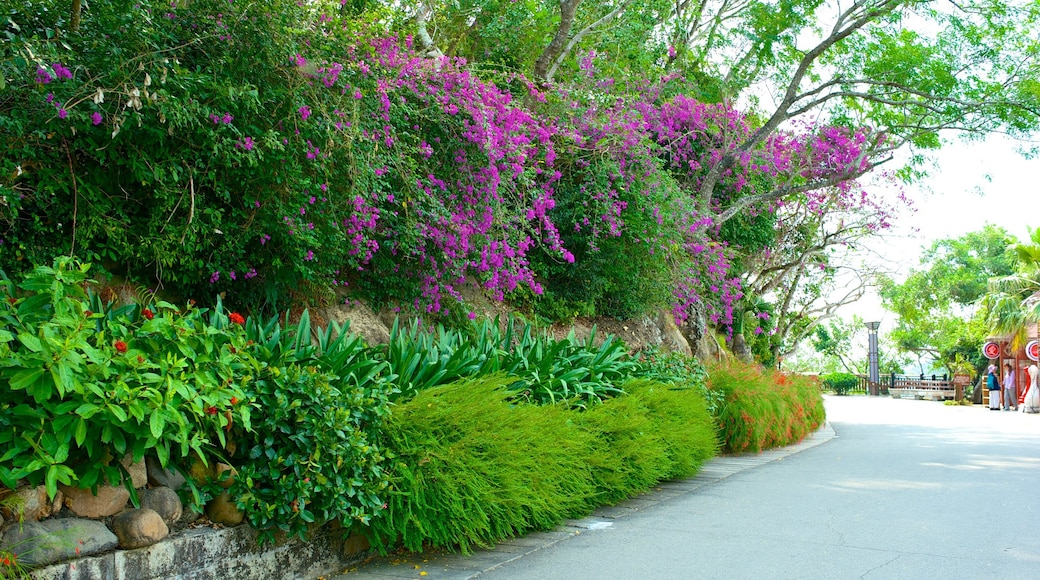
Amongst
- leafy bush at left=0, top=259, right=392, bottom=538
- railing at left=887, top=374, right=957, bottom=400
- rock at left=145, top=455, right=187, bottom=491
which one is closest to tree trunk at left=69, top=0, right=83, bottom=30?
leafy bush at left=0, top=259, right=392, bottom=538

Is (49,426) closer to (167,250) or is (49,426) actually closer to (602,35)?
(167,250)

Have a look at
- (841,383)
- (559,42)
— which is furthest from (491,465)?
(841,383)

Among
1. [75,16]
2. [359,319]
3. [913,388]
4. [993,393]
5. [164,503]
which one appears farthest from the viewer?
[913,388]

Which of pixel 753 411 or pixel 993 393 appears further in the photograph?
pixel 993 393

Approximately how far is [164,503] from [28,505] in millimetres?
645

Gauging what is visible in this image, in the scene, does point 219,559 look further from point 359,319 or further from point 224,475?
point 359,319

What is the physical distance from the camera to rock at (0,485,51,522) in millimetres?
3332

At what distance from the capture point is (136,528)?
12.0 ft

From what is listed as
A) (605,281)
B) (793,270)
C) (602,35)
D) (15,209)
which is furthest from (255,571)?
(793,270)

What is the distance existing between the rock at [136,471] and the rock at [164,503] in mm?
52

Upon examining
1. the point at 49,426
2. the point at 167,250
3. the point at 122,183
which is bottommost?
the point at 49,426

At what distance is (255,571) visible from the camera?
13.6 ft

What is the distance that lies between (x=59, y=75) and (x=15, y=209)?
915 mm

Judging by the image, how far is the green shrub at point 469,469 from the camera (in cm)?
473
